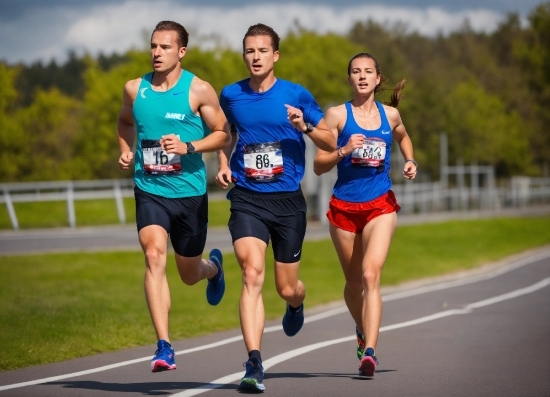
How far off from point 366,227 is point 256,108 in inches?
53.1

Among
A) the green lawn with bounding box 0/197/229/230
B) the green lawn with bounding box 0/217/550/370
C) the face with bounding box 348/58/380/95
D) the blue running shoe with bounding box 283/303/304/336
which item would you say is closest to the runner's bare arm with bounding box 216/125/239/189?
the face with bounding box 348/58/380/95

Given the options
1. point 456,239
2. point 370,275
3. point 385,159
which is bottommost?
point 456,239

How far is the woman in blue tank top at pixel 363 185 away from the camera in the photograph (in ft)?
30.6

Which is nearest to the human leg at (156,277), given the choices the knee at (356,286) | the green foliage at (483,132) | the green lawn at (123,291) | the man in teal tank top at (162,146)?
the man in teal tank top at (162,146)

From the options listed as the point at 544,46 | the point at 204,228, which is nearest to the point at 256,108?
the point at 204,228

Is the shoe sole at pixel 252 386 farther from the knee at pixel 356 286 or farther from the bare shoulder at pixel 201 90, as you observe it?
the bare shoulder at pixel 201 90

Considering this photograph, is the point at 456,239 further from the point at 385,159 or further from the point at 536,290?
the point at 385,159

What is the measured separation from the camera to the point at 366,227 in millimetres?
9477

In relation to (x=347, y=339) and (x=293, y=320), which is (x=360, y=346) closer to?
(x=293, y=320)

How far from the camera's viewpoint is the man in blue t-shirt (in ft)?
29.2

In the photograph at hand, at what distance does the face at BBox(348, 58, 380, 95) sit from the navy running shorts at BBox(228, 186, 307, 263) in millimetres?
1002

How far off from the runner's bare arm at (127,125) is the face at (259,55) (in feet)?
2.84

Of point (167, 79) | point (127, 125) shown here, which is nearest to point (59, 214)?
point (127, 125)

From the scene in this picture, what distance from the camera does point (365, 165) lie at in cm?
941
